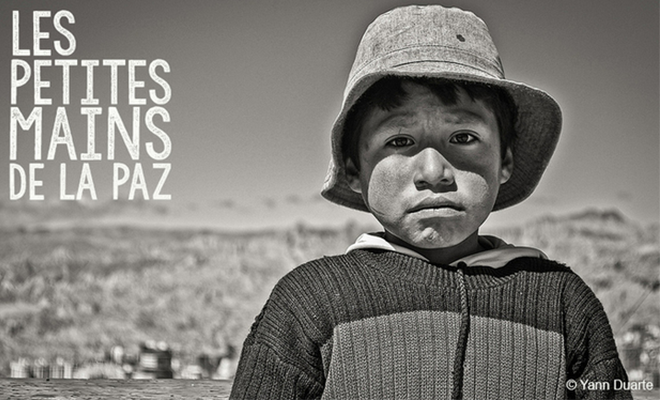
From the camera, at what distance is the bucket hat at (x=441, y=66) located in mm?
929

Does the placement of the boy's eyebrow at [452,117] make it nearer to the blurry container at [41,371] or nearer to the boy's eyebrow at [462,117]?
the boy's eyebrow at [462,117]

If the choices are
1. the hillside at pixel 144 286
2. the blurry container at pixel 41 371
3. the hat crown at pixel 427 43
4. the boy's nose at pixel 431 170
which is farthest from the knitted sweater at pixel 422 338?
the hillside at pixel 144 286

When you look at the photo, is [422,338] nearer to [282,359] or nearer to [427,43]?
[282,359]

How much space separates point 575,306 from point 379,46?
395mm

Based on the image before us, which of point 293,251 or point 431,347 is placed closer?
point 431,347

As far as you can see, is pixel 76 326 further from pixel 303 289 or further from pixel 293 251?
pixel 303 289

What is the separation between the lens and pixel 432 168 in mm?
887

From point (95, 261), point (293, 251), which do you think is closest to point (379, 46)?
point (293, 251)

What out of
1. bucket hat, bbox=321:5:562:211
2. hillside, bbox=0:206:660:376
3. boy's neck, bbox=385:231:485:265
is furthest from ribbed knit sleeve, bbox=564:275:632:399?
hillside, bbox=0:206:660:376

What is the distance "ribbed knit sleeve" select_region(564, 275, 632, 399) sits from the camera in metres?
0.90

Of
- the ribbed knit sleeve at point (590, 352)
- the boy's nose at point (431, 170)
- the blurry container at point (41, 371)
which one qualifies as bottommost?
the blurry container at point (41, 371)

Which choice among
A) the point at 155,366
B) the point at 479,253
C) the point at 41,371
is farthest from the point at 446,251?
the point at 41,371

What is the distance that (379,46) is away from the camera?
98 centimetres

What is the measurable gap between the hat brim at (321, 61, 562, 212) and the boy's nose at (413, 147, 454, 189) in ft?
0.30
